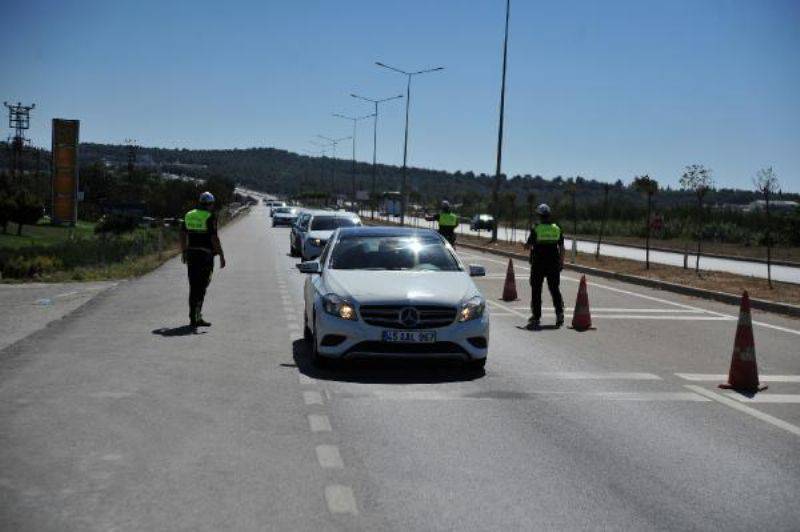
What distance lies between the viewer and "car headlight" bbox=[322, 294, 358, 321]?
33.2 ft

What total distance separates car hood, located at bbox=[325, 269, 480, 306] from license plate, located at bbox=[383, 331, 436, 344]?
0.29m

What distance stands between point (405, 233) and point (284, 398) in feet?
12.7

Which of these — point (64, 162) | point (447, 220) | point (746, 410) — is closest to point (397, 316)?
point (746, 410)

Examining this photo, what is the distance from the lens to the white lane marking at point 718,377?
414 inches

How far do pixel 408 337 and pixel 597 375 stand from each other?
2016 mm

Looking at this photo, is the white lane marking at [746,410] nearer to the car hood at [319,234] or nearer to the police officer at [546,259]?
the police officer at [546,259]

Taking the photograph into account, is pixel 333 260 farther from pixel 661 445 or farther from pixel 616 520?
pixel 616 520

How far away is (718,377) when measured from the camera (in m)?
10.7

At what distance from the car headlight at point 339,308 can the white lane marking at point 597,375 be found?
1945 mm

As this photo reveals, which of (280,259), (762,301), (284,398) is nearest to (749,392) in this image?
(284,398)

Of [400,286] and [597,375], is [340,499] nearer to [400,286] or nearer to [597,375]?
[400,286]

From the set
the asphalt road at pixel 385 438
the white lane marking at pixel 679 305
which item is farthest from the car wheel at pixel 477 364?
the white lane marking at pixel 679 305

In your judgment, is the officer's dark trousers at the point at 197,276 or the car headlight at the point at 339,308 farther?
the officer's dark trousers at the point at 197,276

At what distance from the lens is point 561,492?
604cm
